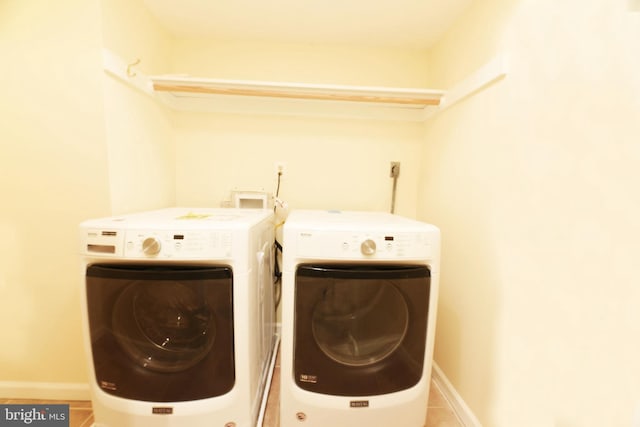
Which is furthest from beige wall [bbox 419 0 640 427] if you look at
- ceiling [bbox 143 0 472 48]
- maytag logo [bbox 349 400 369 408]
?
maytag logo [bbox 349 400 369 408]

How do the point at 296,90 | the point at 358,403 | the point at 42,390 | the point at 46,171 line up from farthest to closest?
1. the point at 296,90
2. the point at 42,390
3. the point at 46,171
4. the point at 358,403

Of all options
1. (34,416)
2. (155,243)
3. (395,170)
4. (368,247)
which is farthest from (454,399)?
(34,416)

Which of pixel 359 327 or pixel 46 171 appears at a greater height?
pixel 46 171

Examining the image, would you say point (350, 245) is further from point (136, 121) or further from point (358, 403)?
point (136, 121)

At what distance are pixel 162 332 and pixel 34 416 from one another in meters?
0.68

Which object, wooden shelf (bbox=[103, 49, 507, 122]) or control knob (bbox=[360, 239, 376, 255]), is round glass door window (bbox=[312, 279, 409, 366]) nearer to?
control knob (bbox=[360, 239, 376, 255])

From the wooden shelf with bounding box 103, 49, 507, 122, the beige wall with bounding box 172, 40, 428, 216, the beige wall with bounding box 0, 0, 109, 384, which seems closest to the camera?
the beige wall with bounding box 0, 0, 109, 384

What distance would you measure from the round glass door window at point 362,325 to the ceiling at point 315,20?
4.65 feet

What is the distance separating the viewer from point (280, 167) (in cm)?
177

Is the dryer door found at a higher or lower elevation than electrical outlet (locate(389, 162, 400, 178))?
lower

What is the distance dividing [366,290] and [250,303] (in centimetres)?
44

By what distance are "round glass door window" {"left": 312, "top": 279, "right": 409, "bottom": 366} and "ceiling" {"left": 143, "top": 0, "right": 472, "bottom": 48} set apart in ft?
4.65

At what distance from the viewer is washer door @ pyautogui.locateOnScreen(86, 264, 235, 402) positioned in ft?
3.02

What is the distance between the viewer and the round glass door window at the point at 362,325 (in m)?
0.99
